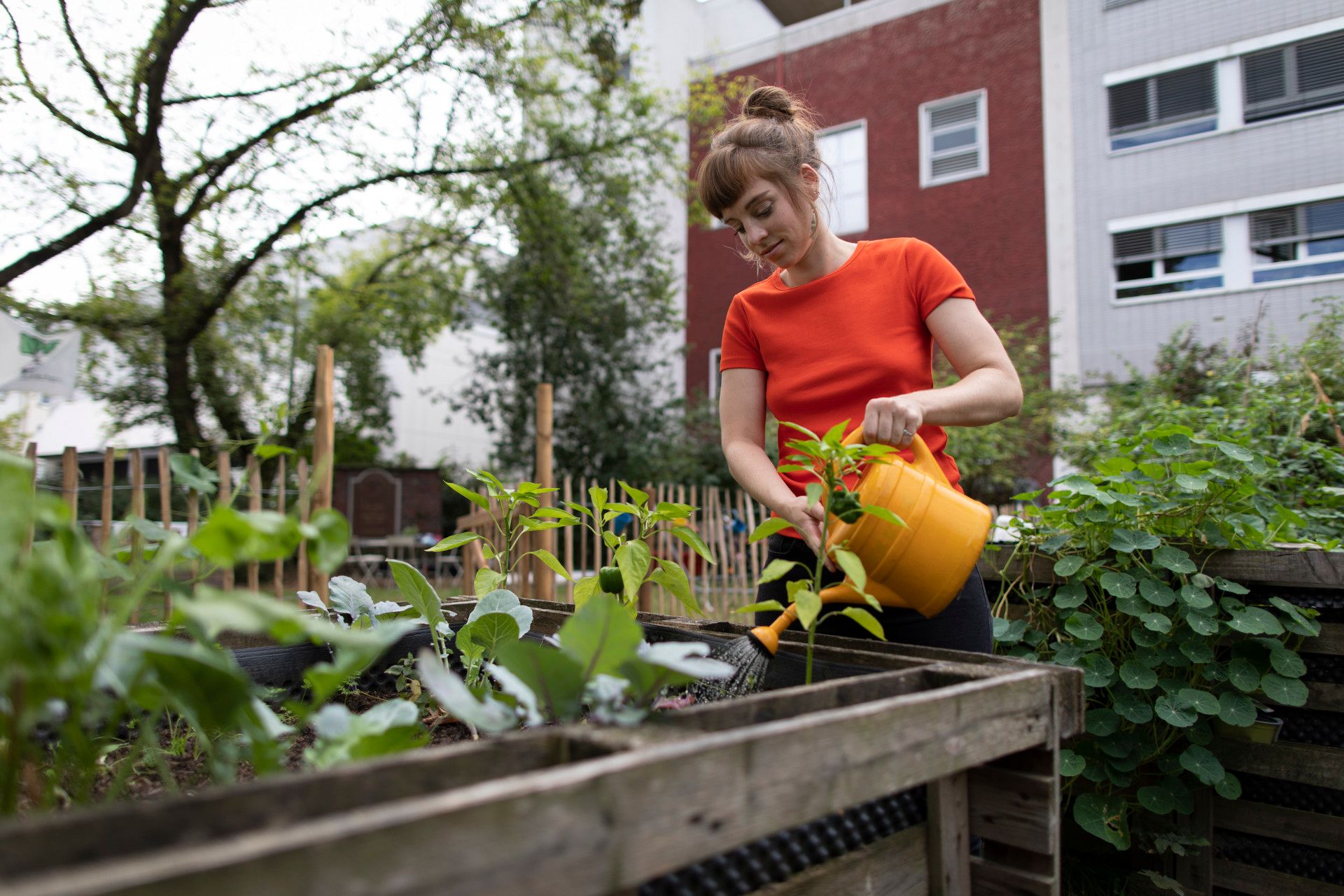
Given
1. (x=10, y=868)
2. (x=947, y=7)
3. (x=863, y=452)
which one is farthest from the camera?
(x=947, y=7)

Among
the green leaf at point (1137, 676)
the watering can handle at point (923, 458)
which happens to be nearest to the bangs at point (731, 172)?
the watering can handle at point (923, 458)

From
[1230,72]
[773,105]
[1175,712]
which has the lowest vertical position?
[1175,712]

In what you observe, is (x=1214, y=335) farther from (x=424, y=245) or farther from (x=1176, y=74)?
(x=424, y=245)

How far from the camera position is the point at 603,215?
34.8 ft

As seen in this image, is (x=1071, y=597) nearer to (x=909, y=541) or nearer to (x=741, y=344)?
(x=741, y=344)

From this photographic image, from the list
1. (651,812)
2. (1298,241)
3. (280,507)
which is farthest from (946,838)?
(1298,241)

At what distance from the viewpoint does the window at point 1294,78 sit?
9898 mm

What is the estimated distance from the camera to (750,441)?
155cm

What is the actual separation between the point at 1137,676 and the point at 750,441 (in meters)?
0.97

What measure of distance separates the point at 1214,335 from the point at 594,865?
12.0 meters

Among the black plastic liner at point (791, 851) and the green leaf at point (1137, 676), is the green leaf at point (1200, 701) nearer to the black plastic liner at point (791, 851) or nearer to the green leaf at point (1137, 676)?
the green leaf at point (1137, 676)

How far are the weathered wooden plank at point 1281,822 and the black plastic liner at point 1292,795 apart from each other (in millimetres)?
11

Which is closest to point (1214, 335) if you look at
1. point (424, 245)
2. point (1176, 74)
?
point (1176, 74)

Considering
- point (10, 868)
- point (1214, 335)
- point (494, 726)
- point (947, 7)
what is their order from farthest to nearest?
point (947, 7), point (1214, 335), point (494, 726), point (10, 868)
